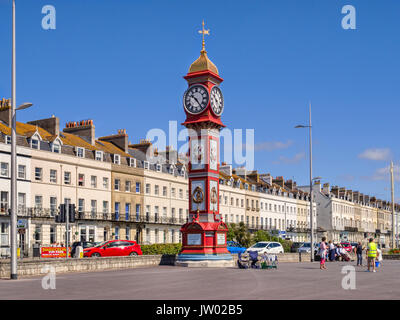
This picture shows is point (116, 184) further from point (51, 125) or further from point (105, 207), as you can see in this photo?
point (51, 125)

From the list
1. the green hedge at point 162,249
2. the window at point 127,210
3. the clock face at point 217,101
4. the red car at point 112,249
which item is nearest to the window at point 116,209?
the window at point 127,210

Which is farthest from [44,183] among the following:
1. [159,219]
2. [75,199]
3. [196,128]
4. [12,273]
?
[12,273]

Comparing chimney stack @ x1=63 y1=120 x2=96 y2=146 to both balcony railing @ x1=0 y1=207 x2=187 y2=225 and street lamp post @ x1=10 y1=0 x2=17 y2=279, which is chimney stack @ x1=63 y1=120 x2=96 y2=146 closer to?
balcony railing @ x1=0 y1=207 x2=187 y2=225

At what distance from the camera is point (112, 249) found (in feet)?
122

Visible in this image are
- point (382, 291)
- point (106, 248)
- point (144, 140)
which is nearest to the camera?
point (382, 291)

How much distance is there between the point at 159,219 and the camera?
70.5m

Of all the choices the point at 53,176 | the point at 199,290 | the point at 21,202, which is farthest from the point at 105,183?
the point at 199,290

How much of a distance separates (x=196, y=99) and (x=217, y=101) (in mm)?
1276

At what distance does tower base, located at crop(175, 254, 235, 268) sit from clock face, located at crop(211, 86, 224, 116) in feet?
24.9

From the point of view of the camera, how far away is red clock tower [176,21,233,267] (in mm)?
29938

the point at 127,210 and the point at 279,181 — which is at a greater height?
the point at 279,181

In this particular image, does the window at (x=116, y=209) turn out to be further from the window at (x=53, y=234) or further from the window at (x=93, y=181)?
the window at (x=53, y=234)

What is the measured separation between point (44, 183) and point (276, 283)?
133 feet
